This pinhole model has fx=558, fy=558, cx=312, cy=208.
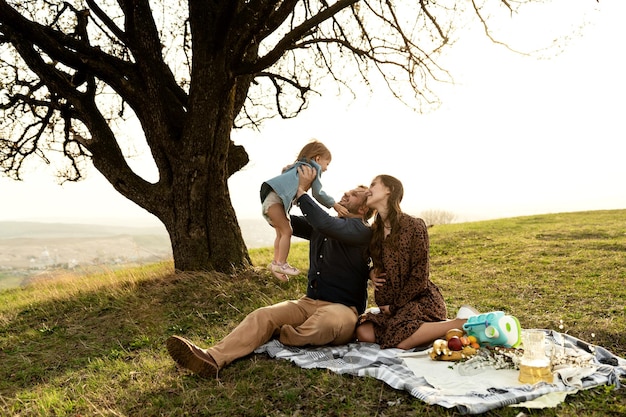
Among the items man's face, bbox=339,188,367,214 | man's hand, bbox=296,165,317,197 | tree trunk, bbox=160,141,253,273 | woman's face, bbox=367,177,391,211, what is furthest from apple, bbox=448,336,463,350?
tree trunk, bbox=160,141,253,273

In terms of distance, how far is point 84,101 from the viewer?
9305 millimetres

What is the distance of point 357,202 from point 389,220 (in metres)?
0.44

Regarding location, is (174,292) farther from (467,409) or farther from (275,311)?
(467,409)

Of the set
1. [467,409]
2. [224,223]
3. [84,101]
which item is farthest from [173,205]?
[467,409]

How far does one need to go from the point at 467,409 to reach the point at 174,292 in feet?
17.8

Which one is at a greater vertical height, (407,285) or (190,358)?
(407,285)

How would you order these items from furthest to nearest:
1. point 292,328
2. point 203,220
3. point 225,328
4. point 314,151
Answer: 1. point 203,220
2. point 225,328
3. point 314,151
4. point 292,328

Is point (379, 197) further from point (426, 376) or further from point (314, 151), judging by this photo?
point (426, 376)

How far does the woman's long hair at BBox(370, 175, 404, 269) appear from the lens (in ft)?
17.0

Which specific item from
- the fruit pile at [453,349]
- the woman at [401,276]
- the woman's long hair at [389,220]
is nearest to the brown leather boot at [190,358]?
the woman at [401,276]

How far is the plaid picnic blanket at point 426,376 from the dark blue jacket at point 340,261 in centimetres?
49

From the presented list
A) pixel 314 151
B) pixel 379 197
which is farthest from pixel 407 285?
pixel 314 151

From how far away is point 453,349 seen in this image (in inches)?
189

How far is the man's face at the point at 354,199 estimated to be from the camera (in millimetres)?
5512
